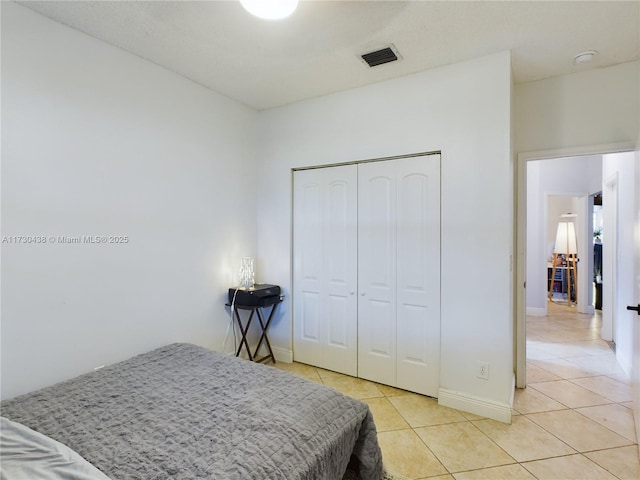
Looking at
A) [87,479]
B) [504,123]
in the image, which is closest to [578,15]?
[504,123]

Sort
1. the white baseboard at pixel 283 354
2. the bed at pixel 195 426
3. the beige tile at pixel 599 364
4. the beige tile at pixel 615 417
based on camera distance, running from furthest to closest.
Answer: the white baseboard at pixel 283 354, the beige tile at pixel 599 364, the beige tile at pixel 615 417, the bed at pixel 195 426

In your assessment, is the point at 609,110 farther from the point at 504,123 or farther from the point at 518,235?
the point at 518,235

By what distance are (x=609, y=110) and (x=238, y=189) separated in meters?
3.29

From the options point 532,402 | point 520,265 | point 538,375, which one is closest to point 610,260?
point 538,375

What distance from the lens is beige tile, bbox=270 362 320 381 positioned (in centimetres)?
312

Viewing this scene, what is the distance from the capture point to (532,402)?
260cm

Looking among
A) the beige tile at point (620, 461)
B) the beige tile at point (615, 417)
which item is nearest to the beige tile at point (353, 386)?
the beige tile at point (620, 461)

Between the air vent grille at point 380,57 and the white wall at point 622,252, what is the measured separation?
252cm

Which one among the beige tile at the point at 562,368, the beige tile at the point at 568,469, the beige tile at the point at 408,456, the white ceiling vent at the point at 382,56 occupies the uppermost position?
the white ceiling vent at the point at 382,56

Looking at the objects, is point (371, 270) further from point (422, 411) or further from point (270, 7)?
point (270, 7)

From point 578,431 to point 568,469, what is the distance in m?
0.50

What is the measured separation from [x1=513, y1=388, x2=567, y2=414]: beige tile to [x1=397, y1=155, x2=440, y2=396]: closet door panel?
660mm

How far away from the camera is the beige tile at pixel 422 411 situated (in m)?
2.35

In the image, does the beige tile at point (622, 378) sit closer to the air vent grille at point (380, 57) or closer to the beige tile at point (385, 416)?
the beige tile at point (385, 416)
